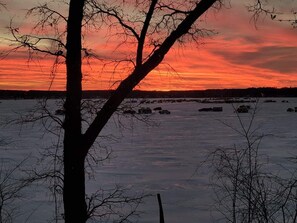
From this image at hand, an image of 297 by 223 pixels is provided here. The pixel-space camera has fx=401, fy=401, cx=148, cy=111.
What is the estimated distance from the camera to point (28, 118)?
5.25 m

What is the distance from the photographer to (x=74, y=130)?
193 inches

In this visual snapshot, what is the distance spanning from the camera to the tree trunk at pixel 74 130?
16.0 feet

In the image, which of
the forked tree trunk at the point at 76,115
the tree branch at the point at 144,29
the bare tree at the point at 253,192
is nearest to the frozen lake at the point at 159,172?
the forked tree trunk at the point at 76,115

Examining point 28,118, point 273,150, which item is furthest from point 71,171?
point 273,150

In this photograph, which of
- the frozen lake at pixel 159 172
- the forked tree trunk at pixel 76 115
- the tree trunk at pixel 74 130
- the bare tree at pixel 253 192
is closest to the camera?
the forked tree trunk at pixel 76 115

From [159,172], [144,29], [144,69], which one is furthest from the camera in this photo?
[159,172]

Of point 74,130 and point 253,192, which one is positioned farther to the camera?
point 253,192

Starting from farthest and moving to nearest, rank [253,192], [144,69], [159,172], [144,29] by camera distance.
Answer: [159,172]
[253,192]
[144,29]
[144,69]

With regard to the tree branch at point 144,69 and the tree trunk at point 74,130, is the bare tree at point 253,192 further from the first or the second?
the tree trunk at point 74,130

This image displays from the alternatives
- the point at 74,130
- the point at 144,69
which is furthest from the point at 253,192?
the point at 74,130

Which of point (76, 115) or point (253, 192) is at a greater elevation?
point (76, 115)

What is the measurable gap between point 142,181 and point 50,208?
385cm

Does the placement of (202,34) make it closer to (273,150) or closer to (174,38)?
(174,38)

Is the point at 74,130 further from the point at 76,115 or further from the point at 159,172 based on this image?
the point at 159,172
